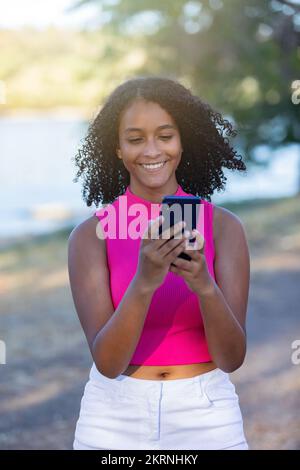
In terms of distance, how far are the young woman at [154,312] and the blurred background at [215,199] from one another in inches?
13.6

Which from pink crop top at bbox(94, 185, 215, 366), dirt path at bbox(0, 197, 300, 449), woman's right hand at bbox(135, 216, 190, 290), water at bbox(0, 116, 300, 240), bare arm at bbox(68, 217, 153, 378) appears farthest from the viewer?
water at bbox(0, 116, 300, 240)

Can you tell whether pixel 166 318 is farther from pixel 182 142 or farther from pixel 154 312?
pixel 182 142

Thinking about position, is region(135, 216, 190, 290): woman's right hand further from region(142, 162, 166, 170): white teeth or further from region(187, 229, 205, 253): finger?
region(142, 162, 166, 170): white teeth

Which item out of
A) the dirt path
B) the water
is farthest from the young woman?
the water

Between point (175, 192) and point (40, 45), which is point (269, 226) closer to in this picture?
point (175, 192)

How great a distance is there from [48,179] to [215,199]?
879cm

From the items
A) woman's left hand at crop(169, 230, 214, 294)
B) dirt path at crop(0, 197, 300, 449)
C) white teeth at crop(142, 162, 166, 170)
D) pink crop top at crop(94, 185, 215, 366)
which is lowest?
dirt path at crop(0, 197, 300, 449)

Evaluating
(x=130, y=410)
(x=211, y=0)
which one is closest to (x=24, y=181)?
(x=211, y=0)

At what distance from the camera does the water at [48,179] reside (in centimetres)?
1272

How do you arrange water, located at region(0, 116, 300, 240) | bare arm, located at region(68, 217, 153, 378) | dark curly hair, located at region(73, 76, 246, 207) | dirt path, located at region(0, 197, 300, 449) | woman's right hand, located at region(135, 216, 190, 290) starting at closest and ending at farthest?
woman's right hand, located at region(135, 216, 190, 290) < bare arm, located at region(68, 217, 153, 378) < dark curly hair, located at region(73, 76, 246, 207) < dirt path, located at region(0, 197, 300, 449) < water, located at region(0, 116, 300, 240)

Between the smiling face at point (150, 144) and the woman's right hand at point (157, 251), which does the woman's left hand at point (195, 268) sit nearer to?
the woman's right hand at point (157, 251)

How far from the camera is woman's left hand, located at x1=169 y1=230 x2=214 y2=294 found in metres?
1.67

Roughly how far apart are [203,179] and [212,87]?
8.36 metres

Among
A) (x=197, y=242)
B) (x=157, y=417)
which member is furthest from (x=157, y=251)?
(x=157, y=417)
